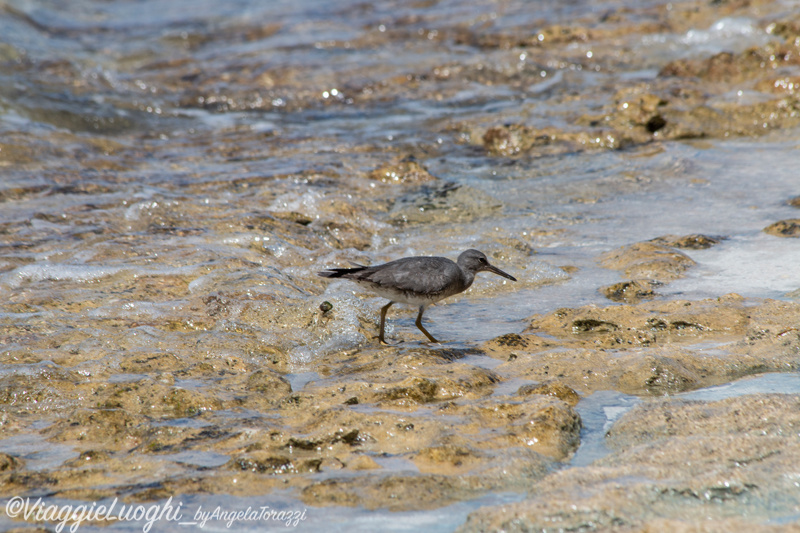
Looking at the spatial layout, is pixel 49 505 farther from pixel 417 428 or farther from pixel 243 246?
pixel 243 246

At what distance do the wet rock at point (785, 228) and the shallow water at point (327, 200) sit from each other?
0.14 metres

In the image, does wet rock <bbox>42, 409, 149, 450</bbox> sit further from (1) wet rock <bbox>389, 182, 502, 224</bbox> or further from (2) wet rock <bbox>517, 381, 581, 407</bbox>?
(1) wet rock <bbox>389, 182, 502, 224</bbox>

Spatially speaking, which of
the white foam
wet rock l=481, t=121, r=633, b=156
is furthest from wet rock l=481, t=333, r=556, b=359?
wet rock l=481, t=121, r=633, b=156

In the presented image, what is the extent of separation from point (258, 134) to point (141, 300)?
242 inches

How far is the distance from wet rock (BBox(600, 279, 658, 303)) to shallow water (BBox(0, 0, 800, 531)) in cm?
20

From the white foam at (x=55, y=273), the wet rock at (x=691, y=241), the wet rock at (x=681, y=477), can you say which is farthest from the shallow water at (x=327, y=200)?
the wet rock at (x=681, y=477)

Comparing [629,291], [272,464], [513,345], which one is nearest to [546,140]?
[629,291]

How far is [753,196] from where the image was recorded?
7707 mm

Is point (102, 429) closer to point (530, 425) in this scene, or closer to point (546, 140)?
point (530, 425)

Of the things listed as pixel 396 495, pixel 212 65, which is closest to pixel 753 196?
pixel 396 495

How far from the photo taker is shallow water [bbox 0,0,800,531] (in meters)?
4.62

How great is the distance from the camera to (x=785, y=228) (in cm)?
654

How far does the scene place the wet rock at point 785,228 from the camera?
6454mm

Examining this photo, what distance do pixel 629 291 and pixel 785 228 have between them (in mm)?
2035
